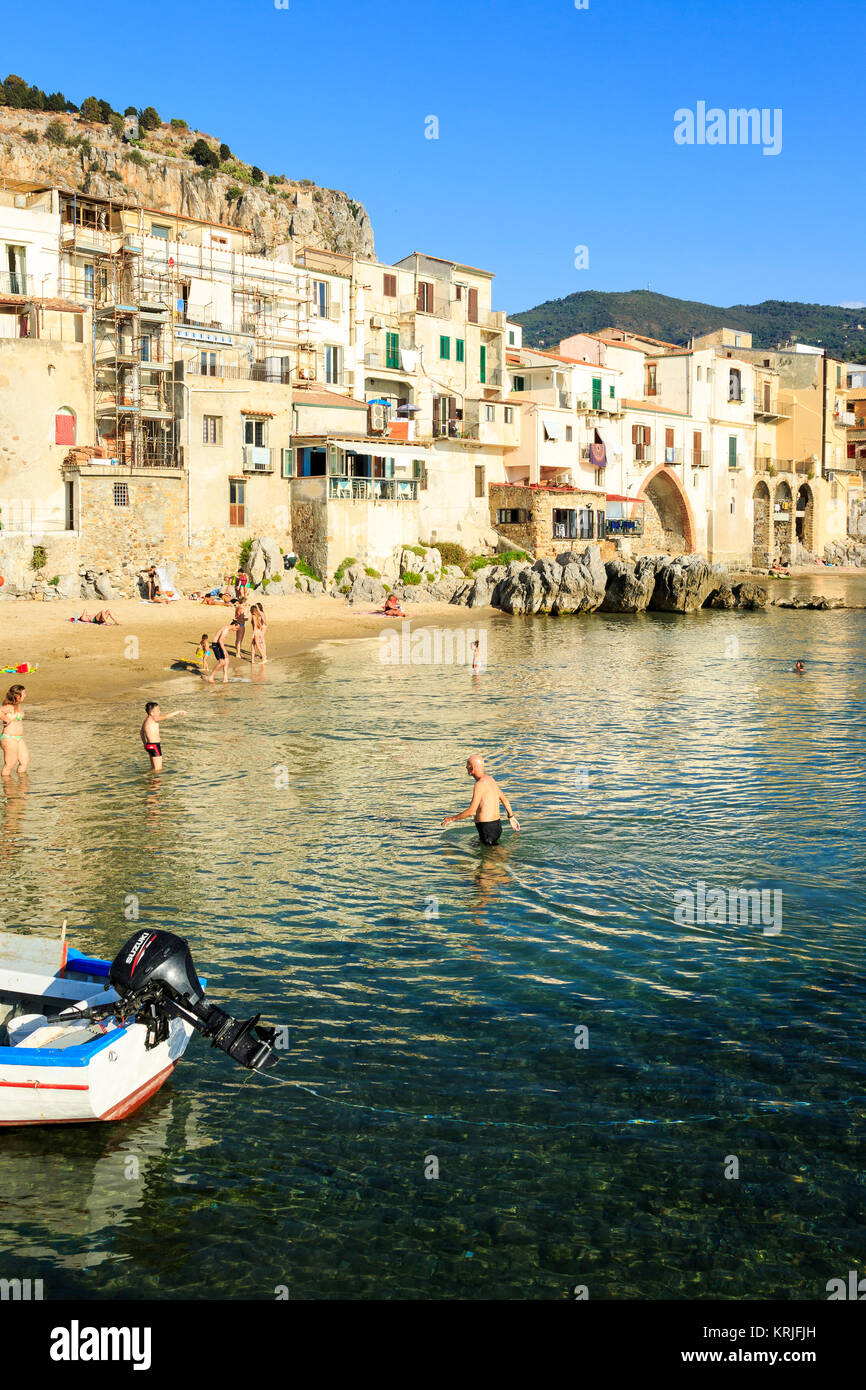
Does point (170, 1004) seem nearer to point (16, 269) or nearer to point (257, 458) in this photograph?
point (257, 458)

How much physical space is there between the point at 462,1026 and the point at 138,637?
28.5 meters

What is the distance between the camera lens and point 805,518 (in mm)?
99938

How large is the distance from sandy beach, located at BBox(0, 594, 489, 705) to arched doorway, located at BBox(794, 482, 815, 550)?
191ft

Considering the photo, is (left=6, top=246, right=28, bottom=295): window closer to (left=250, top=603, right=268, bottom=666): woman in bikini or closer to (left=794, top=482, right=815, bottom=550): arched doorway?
(left=250, top=603, right=268, bottom=666): woman in bikini

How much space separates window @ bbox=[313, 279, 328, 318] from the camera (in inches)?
2285

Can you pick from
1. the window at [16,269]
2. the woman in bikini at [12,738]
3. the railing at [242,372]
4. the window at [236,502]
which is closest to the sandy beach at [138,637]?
the window at [236,502]

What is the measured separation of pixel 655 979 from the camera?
1184cm

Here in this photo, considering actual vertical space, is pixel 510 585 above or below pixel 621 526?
below

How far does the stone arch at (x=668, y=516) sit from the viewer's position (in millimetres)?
81812

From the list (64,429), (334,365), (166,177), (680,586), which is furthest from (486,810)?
(166,177)

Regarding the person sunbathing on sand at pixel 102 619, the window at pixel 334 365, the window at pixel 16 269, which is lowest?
the person sunbathing on sand at pixel 102 619

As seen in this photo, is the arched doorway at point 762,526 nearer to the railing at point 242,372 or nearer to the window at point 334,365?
the window at point 334,365

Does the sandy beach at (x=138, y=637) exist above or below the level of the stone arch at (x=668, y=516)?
below

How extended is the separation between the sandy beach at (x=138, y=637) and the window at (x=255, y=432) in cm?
726
